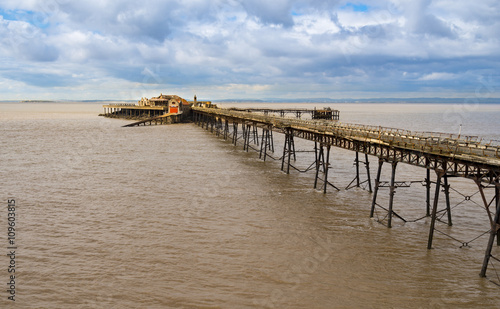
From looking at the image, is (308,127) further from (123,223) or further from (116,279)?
(116,279)

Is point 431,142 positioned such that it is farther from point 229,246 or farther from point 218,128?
point 218,128

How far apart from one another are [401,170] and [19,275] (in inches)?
1317

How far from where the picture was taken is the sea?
45.6 ft

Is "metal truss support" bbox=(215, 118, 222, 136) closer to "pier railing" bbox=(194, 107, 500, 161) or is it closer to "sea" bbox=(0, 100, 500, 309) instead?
"pier railing" bbox=(194, 107, 500, 161)

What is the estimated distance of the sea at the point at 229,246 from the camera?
13898mm

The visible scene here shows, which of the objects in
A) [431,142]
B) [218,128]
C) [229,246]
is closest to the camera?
[229,246]

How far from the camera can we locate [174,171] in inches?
1455

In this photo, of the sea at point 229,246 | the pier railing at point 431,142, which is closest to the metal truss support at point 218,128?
the pier railing at point 431,142

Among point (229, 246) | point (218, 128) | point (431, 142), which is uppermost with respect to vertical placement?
point (431, 142)

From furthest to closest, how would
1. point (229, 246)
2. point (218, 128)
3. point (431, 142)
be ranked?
1. point (218, 128)
2. point (431, 142)
3. point (229, 246)

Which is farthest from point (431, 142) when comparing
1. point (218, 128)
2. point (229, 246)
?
point (218, 128)

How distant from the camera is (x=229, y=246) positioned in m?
18.2

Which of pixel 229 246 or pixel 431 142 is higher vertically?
pixel 431 142

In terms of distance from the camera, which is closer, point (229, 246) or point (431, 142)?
point (229, 246)
